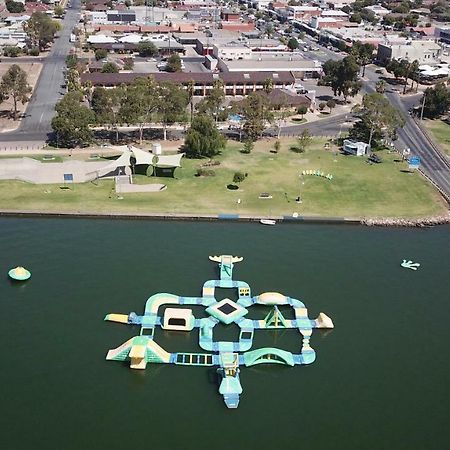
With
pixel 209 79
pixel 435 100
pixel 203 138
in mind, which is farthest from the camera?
pixel 209 79

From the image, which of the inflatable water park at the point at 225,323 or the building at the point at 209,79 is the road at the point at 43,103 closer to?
the building at the point at 209,79

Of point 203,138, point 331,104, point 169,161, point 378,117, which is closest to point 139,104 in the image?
point 203,138

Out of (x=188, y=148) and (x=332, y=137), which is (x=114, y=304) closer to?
(x=188, y=148)

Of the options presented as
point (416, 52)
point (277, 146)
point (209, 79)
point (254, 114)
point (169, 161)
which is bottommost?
point (277, 146)

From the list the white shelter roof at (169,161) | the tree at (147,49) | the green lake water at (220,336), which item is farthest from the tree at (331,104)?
the tree at (147,49)

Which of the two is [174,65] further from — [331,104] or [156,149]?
[156,149]

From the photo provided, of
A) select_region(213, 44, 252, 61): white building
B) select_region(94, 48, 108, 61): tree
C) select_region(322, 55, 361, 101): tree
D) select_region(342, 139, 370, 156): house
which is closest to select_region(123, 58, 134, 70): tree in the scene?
select_region(94, 48, 108, 61): tree
